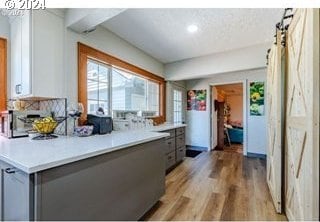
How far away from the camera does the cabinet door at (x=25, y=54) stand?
195 centimetres

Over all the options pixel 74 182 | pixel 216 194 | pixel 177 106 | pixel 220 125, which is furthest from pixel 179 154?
pixel 74 182

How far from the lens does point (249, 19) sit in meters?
2.58

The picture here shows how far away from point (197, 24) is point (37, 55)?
2.11m

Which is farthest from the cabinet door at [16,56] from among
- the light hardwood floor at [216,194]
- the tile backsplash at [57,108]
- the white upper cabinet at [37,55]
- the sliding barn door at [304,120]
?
the sliding barn door at [304,120]

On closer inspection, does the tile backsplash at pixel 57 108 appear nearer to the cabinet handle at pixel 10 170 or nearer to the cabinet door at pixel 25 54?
the cabinet door at pixel 25 54

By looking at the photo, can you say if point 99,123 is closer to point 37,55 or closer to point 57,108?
point 57,108

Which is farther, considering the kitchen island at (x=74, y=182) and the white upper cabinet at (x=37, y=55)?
the white upper cabinet at (x=37, y=55)

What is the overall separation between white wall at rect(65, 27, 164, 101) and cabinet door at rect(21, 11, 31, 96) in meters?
0.39

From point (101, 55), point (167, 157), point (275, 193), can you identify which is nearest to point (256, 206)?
point (275, 193)

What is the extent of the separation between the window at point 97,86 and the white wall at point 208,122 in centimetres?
303

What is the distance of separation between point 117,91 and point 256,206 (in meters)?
2.63

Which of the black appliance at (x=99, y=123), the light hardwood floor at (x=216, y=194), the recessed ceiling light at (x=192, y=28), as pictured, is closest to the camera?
the light hardwood floor at (x=216, y=194)

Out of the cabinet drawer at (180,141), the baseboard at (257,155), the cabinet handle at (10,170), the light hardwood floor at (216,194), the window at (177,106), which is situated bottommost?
the light hardwood floor at (216,194)
